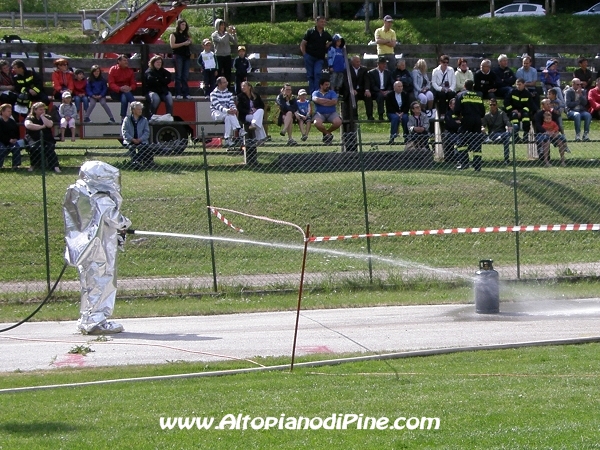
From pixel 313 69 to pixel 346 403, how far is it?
1495 centimetres

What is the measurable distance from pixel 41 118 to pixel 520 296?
32.8 ft

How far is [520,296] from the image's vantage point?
587 inches

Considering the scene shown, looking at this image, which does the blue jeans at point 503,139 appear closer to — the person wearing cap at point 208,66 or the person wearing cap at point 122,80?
the person wearing cap at point 208,66

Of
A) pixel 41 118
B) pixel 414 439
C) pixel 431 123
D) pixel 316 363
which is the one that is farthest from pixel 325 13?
pixel 414 439

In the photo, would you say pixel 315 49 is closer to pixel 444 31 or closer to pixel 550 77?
pixel 550 77

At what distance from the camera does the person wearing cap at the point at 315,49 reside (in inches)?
877

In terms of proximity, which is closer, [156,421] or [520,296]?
[156,421]

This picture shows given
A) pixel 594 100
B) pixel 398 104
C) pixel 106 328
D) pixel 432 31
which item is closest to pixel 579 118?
pixel 594 100

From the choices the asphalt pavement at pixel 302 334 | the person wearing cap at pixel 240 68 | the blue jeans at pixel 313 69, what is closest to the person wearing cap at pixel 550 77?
the blue jeans at pixel 313 69

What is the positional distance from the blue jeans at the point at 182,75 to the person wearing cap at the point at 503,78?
275 inches

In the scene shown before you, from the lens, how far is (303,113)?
71.3 feet

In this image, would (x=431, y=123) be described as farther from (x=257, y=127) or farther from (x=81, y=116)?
(x=81, y=116)

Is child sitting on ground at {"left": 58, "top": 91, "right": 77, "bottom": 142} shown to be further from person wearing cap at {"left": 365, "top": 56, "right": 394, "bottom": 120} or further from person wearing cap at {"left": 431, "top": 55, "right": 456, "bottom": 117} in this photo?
person wearing cap at {"left": 431, "top": 55, "right": 456, "bottom": 117}

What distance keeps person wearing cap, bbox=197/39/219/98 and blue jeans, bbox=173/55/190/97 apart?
361mm
